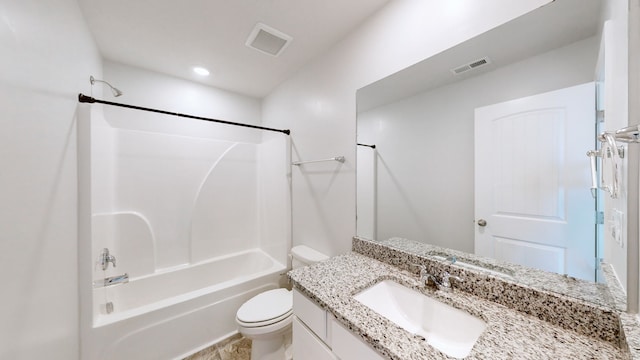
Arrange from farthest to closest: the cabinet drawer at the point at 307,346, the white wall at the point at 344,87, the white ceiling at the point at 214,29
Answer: the white ceiling at the point at 214,29
the white wall at the point at 344,87
the cabinet drawer at the point at 307,346

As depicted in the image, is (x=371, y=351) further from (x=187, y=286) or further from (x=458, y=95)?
(x=187, y=286)

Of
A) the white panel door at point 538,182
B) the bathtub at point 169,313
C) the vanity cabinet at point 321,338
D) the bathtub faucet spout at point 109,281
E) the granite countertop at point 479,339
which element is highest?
the white panel door at point 538,182

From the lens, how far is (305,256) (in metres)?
1.87

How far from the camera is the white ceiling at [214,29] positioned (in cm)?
137

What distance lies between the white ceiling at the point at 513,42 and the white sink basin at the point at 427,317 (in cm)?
109

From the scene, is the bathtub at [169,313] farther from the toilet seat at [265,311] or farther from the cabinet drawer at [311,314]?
the cabinet drawer at [311,314]

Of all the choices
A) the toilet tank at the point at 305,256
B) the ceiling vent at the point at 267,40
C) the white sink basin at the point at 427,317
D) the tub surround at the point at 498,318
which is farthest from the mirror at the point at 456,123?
the ceiling vent at the point at 267,40

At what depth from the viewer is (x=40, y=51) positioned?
95 centimetres

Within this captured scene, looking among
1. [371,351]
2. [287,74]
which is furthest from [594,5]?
[287,74]

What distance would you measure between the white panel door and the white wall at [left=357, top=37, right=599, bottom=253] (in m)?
0.05

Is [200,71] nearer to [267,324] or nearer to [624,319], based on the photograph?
[267,324]

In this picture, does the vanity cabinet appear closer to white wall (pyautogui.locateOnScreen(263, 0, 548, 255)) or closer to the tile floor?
white wall (pyautogui.locateOnScreen(263, 0, 548, 255))

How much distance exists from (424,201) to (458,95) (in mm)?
589

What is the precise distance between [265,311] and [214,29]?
6.92ft
